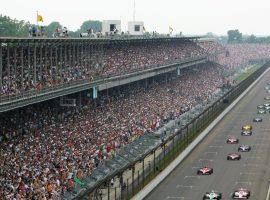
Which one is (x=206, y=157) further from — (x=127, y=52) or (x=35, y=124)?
(x=127, y=52)

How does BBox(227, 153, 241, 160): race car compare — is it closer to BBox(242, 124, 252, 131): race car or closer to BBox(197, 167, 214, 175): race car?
BBox(197, 167, 214, 175): race car

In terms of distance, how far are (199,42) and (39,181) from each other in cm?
12320

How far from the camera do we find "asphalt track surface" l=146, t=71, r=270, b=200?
5038 centimetres

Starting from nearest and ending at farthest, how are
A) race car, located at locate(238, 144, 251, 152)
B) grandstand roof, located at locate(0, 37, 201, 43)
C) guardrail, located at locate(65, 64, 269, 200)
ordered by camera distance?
guardrail, located at locate(65, 64, 269, 200)
grandstand roof, located at locate(0, 37, 201, 43)
race car, located at locate(238, 144, 251, 152)

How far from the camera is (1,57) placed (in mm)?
50094

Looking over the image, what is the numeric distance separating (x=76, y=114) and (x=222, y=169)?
15187 millimetres

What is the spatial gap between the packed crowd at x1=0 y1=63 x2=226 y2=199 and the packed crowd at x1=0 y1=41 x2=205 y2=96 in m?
2.66

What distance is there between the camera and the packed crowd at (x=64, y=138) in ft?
143

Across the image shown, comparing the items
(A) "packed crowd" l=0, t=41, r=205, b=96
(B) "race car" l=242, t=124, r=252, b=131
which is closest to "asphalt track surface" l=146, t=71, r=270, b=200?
(B) "race car" l=242, t=124, r=252, b=131

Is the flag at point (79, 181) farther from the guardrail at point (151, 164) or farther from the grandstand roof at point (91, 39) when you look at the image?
the grandstand roof at point (91, 39)

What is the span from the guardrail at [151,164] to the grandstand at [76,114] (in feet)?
1.01

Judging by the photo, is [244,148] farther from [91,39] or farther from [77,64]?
[91,39]

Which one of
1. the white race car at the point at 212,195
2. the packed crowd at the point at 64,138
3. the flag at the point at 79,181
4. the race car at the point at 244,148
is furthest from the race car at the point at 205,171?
the flag at the point at 79,181

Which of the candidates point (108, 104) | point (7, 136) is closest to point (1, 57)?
point (7, 136)
